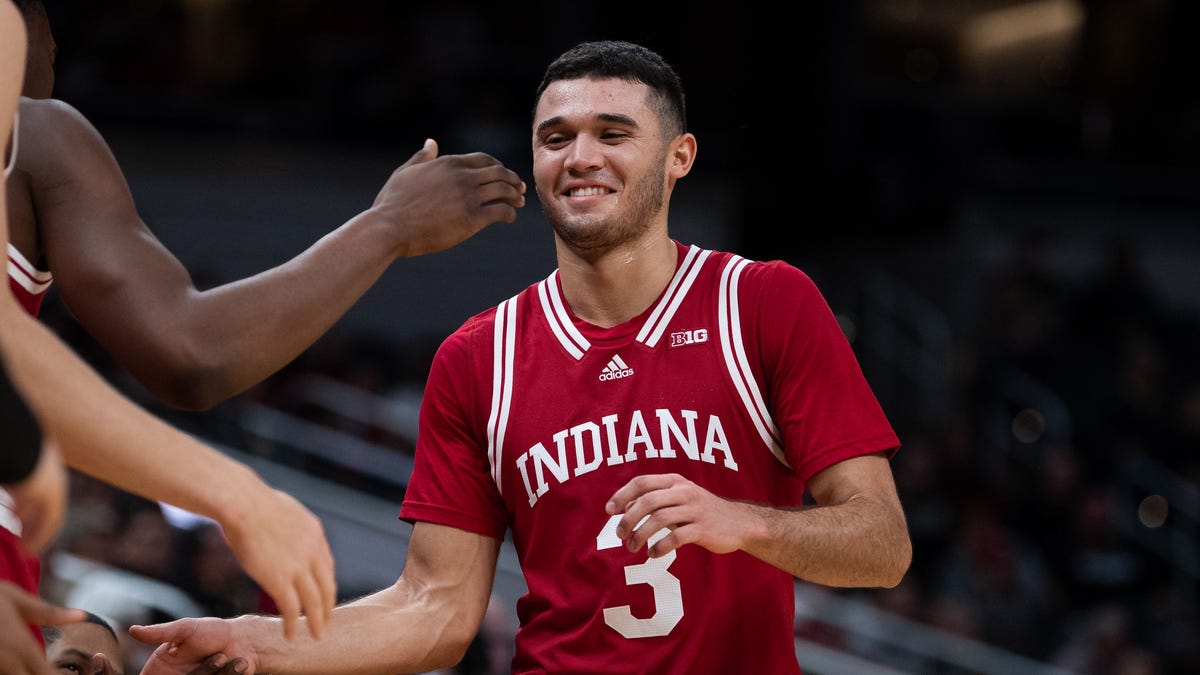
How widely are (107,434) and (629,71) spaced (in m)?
2.10

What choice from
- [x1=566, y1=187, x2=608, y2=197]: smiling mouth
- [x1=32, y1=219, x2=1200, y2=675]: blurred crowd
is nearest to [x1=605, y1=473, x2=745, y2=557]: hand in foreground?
[x1=566, y1=187, x2=608, y2=197]: smiling mouth

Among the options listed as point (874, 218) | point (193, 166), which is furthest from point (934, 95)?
point (193, 166)

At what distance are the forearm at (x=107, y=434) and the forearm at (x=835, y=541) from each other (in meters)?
1.22

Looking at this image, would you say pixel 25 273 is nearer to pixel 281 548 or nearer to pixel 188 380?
pixel 188 380

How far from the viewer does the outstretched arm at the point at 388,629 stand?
3.22 meters

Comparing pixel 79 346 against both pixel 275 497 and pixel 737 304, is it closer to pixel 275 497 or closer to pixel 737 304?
pixel 737 304

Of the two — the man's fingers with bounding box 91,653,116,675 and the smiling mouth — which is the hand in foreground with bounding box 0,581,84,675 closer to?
the man's fingers with bounding box 91,653,116,675

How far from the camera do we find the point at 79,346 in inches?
389

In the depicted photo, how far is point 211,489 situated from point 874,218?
1098 cm

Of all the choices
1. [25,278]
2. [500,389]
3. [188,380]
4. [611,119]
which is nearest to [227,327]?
[188,380]

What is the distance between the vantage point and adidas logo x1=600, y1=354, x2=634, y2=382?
364 cm

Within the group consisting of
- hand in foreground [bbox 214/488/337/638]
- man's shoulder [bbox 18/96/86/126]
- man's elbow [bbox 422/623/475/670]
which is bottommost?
man's elbow [bbox 422/623/475/670]

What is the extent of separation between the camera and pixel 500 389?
12.2 ft

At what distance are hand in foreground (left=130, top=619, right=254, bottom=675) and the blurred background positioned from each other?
4.29 meters
